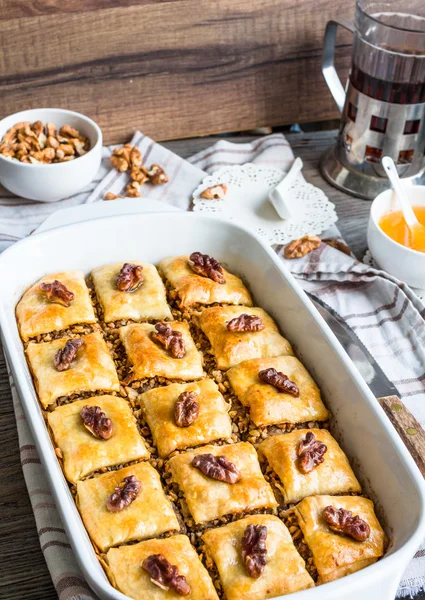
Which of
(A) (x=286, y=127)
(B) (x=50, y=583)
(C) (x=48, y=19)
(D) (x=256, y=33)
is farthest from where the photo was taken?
(A) (x=286, y=127)

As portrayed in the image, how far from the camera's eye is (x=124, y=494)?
1.48 meters

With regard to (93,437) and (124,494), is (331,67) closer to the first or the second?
(93,437)

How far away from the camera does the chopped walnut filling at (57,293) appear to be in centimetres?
188

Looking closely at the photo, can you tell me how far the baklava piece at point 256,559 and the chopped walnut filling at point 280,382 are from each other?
335mm

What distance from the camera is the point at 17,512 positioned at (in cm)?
169

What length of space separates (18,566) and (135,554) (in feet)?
1.16

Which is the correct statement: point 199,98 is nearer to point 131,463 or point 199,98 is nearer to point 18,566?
point 131,463

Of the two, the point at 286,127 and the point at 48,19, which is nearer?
the point at 48,19

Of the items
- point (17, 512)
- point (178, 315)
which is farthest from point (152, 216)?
point (17, 512)

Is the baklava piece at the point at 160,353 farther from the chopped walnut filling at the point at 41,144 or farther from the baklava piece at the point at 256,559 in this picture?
the chopped walnut filling at the point at 41,144

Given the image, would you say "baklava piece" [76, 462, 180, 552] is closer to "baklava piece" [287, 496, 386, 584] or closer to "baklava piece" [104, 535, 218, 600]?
"baklava piece" [104, 535, 218, 600]

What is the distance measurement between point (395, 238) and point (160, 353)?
3.08ft

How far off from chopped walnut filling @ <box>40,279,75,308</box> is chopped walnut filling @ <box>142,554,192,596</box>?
75 cm

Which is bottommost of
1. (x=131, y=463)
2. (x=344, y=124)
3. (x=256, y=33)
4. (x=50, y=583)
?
(x=50, y=583)
